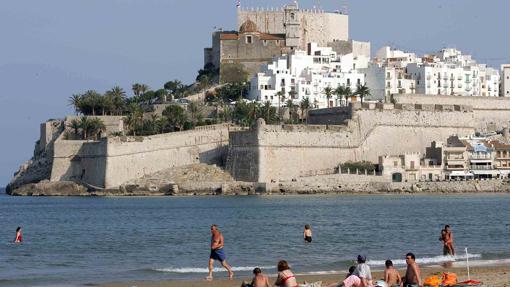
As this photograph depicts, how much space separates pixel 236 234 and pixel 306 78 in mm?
38125

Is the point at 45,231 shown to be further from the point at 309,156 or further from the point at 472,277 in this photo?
the point at 309,156

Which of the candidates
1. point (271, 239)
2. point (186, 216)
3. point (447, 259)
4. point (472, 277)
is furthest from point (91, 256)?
point (186, 216)

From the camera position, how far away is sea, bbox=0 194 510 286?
2533 cm

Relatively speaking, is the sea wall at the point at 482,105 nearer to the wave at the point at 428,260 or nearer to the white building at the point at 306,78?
the white building at the point at 306,78

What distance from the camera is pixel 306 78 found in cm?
7325

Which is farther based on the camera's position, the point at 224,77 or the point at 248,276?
the point at 224,77

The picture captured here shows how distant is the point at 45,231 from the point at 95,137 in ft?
92.4

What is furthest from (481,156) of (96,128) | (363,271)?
(363,271)

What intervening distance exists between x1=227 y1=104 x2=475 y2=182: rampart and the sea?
263cm

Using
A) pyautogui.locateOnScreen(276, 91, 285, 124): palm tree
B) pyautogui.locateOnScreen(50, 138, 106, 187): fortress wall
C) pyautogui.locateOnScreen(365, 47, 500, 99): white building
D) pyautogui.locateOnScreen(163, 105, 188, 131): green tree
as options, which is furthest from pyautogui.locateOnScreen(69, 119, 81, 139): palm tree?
pyautogui.locateOnScreen(365, 47, 500, 99): white building

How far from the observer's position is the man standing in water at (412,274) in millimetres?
18953

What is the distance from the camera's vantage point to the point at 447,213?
45.4 meters

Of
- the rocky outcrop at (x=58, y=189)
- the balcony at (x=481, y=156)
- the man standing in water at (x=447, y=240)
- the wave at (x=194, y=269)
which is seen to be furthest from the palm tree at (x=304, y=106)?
the wave at (x=194, y=269)

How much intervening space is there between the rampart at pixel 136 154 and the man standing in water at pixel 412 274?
43378 mm
